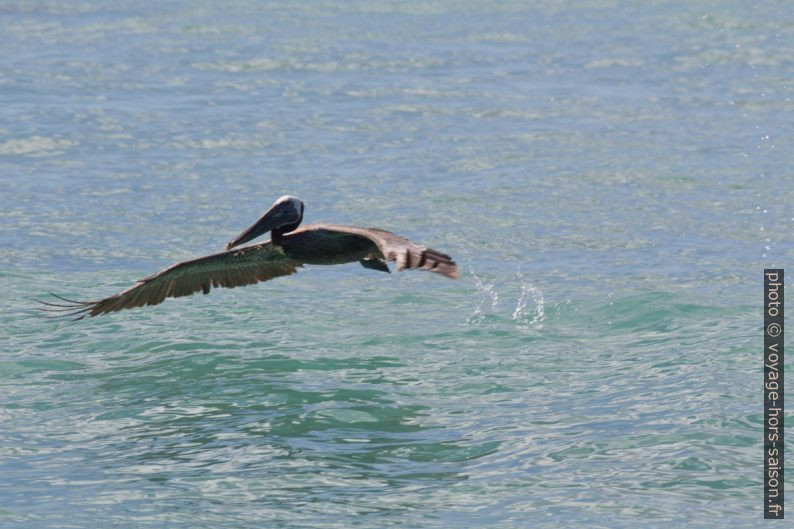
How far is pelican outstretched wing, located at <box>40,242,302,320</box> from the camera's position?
36.1 feet

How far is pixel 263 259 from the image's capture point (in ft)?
37.4

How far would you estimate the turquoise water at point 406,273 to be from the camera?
355 inches

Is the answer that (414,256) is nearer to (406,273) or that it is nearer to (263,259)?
(263,259)

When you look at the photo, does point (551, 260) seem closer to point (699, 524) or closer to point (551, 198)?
point (551, 198)

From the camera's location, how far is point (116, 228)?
52.0ft

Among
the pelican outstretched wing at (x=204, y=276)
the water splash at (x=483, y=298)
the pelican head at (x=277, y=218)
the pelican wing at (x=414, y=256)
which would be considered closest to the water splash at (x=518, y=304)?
the water splash at (x=483, y=298)

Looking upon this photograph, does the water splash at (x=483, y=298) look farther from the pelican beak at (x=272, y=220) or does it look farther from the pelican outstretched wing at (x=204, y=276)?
the pelican beak at (x=272, y=220)

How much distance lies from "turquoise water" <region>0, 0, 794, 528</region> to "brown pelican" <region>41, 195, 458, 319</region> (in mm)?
670

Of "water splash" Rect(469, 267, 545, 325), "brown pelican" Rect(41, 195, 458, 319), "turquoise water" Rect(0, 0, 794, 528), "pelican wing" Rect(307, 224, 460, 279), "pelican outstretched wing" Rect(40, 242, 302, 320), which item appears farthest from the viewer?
"water splash" Rect(469, 267, 545, 325)

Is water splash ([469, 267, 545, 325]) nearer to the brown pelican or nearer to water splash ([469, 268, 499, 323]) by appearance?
water splash ([469, 268, 499, 323])

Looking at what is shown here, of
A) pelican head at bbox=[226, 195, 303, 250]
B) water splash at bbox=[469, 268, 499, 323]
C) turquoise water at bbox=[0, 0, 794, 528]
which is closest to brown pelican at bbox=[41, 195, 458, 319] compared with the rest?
pelican head at bbox=[226, 195, 303, 250]

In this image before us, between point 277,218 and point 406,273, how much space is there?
156 inches

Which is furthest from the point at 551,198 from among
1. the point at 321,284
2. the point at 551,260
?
the point at 321,284

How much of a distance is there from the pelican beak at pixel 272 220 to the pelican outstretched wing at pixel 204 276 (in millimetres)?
239
